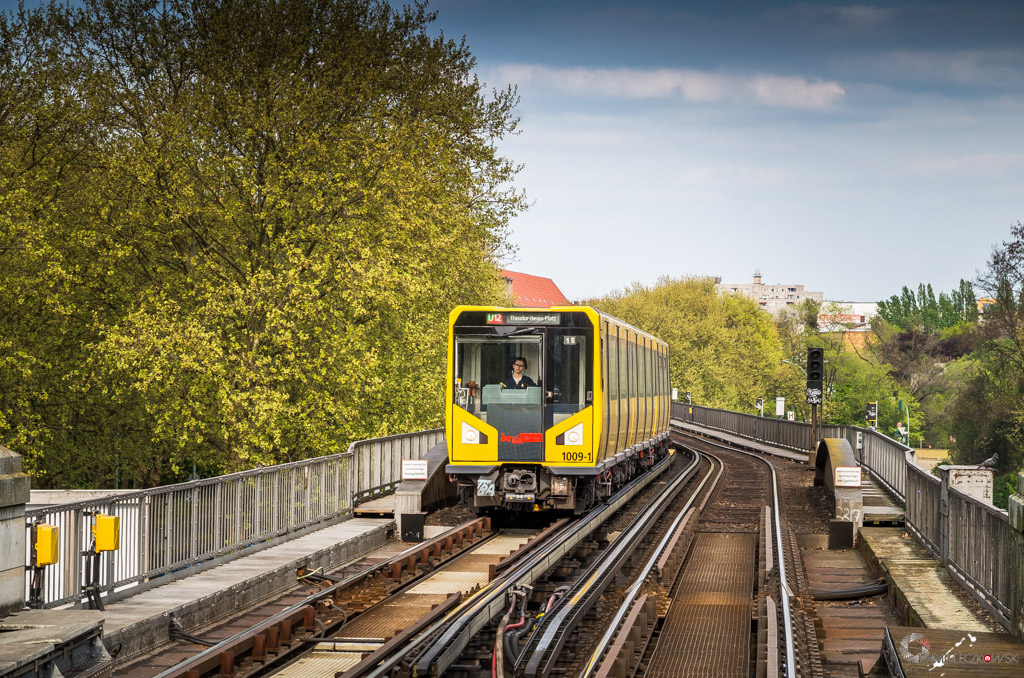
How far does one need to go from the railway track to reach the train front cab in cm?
111

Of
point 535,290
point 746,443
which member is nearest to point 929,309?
point 535,290

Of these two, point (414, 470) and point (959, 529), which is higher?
point (414, 470)

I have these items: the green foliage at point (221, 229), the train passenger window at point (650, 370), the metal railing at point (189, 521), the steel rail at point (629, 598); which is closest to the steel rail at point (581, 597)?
the steel rail at point (629, 598)

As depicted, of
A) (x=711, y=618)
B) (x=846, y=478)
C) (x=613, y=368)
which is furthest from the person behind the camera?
(x=613, y=368)

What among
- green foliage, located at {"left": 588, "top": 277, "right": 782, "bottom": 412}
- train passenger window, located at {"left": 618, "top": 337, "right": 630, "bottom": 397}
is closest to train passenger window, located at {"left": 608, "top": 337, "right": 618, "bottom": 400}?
train passenger window, located at {"left": 618, "top": 337, "right": 630, "bottom": 397}

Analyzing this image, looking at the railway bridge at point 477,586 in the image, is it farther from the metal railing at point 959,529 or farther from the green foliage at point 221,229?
the green foliage at point 221,229

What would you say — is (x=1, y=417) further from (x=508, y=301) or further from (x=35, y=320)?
(x=508, y=301)

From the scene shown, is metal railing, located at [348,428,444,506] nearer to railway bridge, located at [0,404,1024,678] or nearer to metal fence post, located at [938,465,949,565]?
railway bridge, located at [0,404,1024,678]

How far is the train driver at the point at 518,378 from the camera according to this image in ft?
63.2

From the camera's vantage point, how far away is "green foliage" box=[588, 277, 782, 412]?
305 ft

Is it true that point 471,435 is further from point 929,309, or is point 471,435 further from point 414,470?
point 929,309

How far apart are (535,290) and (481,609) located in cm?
14357

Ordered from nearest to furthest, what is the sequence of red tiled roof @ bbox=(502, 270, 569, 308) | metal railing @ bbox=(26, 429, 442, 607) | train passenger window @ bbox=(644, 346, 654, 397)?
1. metal railing @ bbox=(26, 429, 442, 607)
2. train passenger window @ bbox=(644, 346, 654, 397)
3. red tiled roof @ bbox=(502, 270, 569, 308)

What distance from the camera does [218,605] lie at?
1216cm
